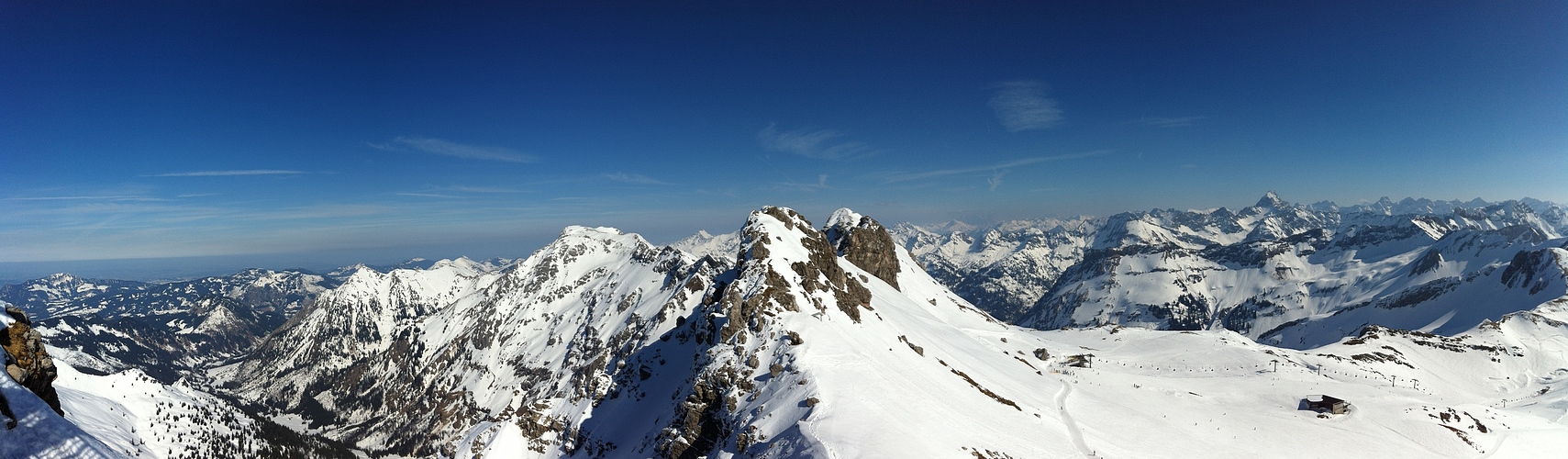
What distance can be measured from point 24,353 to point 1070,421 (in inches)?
3021

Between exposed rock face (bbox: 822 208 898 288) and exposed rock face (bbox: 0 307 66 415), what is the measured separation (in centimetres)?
12329

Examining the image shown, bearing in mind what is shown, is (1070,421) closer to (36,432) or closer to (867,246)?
(36,432)

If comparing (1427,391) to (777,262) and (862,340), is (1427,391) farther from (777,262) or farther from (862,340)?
(777,262)

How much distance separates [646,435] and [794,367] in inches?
1354

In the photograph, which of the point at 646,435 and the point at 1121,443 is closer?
the point at 1121,443

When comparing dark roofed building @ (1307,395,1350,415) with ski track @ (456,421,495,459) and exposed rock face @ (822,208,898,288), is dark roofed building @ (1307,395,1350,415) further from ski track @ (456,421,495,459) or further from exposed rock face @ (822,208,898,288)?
ski track @ (456,421,495,459)

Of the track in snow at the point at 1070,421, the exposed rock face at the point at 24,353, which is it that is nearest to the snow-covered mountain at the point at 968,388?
the track in snow at the point at 1070,421

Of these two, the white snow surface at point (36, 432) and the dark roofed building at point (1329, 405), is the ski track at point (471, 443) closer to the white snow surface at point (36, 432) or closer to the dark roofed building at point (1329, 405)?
the white snow surface at point (36, 432)

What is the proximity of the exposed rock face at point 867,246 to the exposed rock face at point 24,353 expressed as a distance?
123m

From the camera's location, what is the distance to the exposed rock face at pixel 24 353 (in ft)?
67.3

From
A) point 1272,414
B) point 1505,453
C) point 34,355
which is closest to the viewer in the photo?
point 34,355

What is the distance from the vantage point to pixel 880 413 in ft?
140

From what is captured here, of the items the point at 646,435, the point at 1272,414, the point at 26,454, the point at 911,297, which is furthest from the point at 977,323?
the point at 26,454

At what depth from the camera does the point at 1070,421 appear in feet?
197
